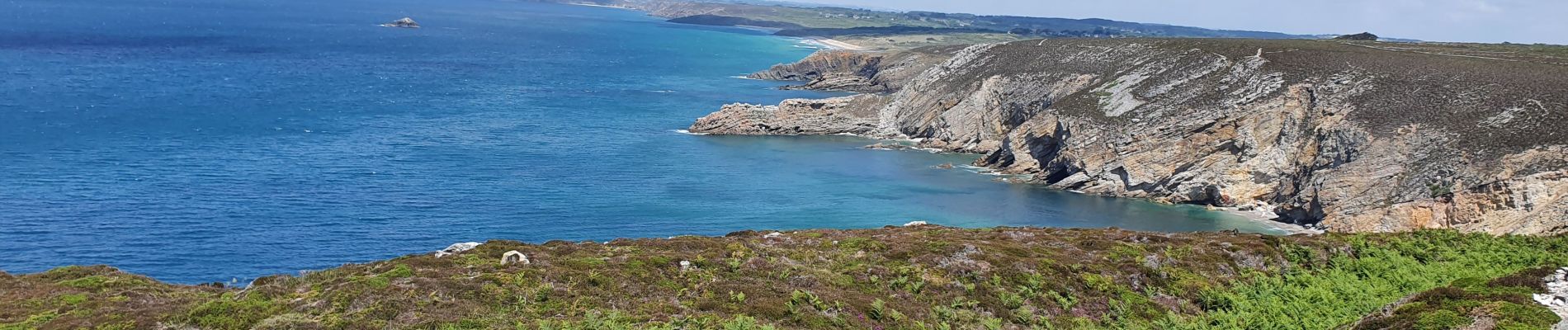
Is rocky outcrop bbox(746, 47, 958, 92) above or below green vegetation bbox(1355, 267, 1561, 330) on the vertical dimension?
below

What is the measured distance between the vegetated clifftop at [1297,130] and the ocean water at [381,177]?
4.91 metres

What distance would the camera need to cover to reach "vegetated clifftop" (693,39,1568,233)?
205ft

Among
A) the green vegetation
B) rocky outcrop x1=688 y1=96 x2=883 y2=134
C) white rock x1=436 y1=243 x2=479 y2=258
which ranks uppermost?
the green vegetation

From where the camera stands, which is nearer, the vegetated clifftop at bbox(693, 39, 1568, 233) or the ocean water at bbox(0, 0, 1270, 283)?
the ocean water at bbox(0, 0, 1270, 283)

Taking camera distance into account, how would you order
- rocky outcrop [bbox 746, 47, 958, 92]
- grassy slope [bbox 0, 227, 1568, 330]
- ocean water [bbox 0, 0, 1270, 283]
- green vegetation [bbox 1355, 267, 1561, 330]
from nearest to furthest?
green vegetation [bbox 1355, 267, 1561, 330]
grassy slope [bbox 0, 227, 1568, 330]
ocean water [bbox 0, 0, 1270, 283]
rocky outcrop [bbox 746, 47, 958, 92]

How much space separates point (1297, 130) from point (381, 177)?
225 ft

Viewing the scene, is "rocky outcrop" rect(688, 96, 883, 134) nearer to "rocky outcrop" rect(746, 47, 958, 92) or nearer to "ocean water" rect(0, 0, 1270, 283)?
"ocean water" rect(0, 0, 1270, 283)

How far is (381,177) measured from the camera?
3076 inches

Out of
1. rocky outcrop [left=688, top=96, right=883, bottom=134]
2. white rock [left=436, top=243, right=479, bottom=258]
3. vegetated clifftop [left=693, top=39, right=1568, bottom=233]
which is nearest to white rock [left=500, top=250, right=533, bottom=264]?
white rock [left=436, top=243, right=479, bottom=258]

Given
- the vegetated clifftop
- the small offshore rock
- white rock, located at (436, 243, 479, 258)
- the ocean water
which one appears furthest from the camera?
the small offshore rock

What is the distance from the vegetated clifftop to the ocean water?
4.91 m

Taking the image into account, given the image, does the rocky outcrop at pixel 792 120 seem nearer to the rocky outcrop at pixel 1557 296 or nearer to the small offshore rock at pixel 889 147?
the small offshore rock at pixel 889 147

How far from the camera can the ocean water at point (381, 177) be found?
58.6 meters

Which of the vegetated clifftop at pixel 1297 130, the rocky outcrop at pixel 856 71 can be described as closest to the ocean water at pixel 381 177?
the vegetated clifftop at pixel 1297 130
